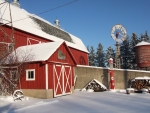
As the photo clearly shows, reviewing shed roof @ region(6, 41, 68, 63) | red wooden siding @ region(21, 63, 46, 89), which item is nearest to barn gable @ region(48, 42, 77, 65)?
shed roof @ region(6, 41, 68, 63)

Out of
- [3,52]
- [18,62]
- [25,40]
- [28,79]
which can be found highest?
[25,40]

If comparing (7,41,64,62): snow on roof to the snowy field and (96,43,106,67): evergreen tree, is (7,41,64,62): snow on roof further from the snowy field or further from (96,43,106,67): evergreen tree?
(96,43,106,67): evergreen tree

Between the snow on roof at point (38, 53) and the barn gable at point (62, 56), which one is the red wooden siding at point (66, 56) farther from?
the snow on roof at point (38, 53)

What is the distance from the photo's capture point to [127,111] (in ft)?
23.8

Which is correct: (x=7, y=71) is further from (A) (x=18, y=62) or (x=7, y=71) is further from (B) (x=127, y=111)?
Result: (B) (x=127, y=111)

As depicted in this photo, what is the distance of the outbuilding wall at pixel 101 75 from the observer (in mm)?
17906

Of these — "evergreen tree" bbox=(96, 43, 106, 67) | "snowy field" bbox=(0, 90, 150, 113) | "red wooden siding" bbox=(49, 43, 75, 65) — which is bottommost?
"snowy field" bbox=(0, 90, 150, 113)

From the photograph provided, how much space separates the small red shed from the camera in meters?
11.5

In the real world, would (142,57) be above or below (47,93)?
above

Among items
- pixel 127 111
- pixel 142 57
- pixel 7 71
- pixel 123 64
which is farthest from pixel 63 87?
pixel 123 64

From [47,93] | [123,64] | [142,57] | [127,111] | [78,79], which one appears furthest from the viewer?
[123,64]

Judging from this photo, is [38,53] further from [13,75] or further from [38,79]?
[13,75]

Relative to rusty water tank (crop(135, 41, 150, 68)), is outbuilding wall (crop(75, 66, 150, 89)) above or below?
below

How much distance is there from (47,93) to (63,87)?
200cm
